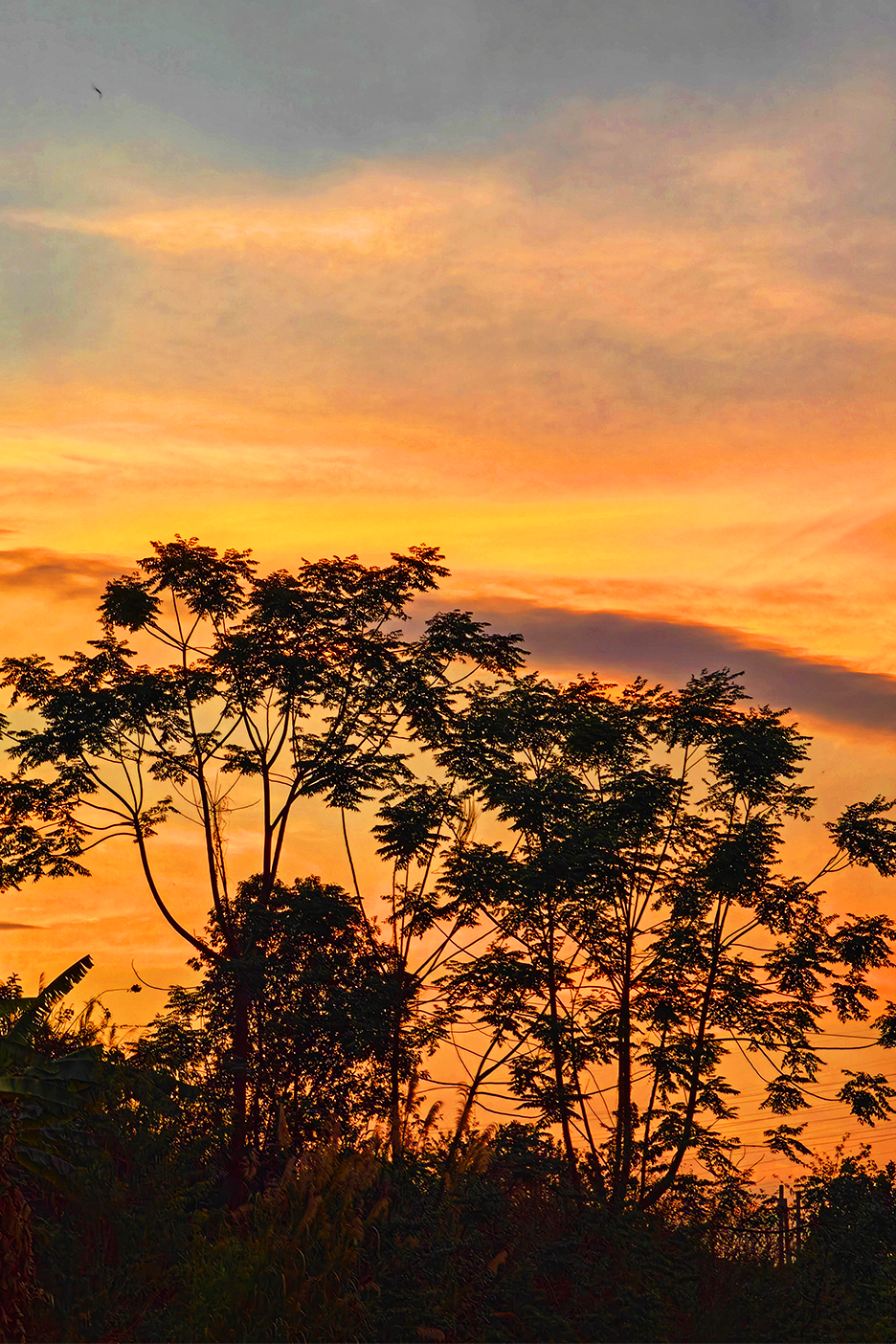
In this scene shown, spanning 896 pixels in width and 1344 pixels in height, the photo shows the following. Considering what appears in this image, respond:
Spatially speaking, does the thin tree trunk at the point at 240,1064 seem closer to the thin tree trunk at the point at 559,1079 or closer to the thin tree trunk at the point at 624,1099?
the thin tree trunk at the point at 559,1079

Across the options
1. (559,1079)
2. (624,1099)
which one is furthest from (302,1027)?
(624,1099)

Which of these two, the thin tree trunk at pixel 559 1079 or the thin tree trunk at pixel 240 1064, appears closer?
the thin tree trunk at pixel 240 1064

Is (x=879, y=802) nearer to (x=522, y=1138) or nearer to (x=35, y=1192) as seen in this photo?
(x=522, y=1138)

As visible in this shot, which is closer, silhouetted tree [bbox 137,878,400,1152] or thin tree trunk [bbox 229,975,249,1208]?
thin tree trunk [bbox 229,975,249,1208]

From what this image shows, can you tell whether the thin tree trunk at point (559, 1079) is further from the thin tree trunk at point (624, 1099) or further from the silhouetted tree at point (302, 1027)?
the silhouetted tree at point (302, 1027)

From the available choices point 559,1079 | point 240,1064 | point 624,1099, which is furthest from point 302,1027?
point 624,1099

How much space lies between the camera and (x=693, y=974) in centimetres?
2608

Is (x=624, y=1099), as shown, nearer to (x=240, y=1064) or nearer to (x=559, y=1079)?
(x=559, y=1079)

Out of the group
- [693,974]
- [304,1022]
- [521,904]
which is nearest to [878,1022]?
[693,974]

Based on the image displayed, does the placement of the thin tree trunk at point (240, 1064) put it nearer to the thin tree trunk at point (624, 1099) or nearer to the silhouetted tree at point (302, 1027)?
the silhouetted tree at point (302, 1027)

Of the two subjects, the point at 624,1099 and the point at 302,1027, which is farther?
the point at 624,1099

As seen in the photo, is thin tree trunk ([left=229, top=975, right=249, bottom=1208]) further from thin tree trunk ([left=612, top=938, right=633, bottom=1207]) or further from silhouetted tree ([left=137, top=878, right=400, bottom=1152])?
thin tree trunk ([left=612, top=938, right=633, bottom=1207])

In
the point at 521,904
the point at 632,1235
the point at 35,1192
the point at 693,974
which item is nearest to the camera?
the point at 35,1192

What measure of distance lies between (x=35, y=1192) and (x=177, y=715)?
15.1 metres
